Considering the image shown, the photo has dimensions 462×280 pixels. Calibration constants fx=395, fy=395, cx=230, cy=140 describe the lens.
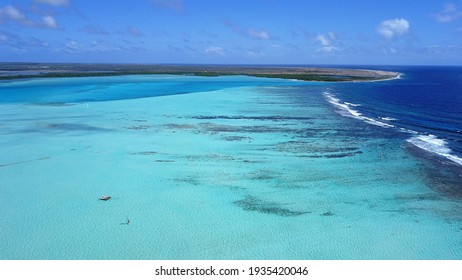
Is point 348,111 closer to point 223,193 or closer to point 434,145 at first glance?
point 434,145

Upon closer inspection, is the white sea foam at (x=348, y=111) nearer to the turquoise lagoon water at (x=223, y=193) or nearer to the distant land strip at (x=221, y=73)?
the turquoise lagoon water at (x=223, y=193)

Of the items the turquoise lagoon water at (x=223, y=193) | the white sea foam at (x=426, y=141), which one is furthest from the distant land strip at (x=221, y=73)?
the turquoise lagoon water at (x=223, y=193)

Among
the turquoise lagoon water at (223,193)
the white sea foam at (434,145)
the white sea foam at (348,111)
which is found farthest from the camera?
the white sea foam at (348,111)

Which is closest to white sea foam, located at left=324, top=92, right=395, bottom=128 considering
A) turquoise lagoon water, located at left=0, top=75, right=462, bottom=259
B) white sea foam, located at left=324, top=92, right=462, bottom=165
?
white sea foam, located at left=324, top=92, right=462, bottom=165

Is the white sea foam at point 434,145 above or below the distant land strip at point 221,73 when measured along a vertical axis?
below

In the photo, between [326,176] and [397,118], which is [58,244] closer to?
[326,176]

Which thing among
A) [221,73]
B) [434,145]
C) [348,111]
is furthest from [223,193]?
[221,73]
